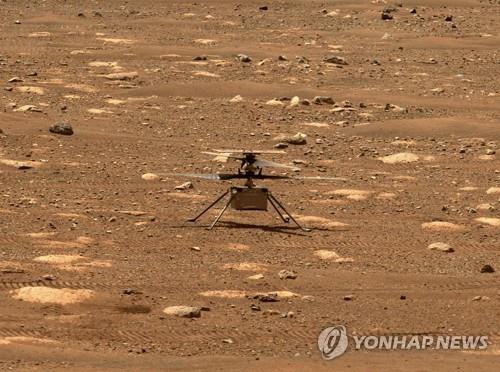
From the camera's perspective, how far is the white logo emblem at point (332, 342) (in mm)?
9125

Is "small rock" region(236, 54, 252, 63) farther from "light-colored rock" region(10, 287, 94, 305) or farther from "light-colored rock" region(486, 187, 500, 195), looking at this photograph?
"light-colored rock" region(10, 287, 94, 305)

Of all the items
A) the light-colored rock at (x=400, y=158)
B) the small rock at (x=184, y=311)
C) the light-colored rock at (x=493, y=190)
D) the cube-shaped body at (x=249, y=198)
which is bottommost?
the light-colored rock at (x=400, y=158)

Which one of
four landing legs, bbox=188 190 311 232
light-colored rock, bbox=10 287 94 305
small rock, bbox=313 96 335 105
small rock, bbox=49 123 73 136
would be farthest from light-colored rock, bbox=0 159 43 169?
small rock, bbox=313 96 335 105

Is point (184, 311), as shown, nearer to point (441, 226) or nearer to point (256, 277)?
point (256, 277)

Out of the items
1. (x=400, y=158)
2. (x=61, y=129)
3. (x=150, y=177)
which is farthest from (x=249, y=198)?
(x=61, y=129)

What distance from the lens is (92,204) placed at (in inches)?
549

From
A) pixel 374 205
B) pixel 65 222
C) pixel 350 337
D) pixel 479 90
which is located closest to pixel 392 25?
pixel 479 90

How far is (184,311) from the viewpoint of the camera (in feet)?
32.8

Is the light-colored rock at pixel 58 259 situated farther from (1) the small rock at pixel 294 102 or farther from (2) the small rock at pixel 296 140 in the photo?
(1) the small rock at pixel 294 102

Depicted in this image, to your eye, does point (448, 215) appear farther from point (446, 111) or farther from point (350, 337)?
point (446, 111)

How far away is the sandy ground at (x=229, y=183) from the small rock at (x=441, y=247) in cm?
9

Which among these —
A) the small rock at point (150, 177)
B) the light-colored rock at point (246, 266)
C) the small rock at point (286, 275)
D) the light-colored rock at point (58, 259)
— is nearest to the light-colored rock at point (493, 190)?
the small rock at point (150, 177)

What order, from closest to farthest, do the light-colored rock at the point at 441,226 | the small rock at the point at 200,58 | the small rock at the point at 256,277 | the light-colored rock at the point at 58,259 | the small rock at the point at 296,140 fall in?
the small rock at the point at 256,277, the light-colored rock at the point at 58,259, the light-colored rock at the point at 441,226, the small rock at the point at 296,140, the small rock at the point at 200,58

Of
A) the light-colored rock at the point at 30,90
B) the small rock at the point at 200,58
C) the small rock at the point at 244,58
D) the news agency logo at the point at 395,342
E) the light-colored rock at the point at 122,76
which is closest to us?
the news agency logo at the point at 395,342
